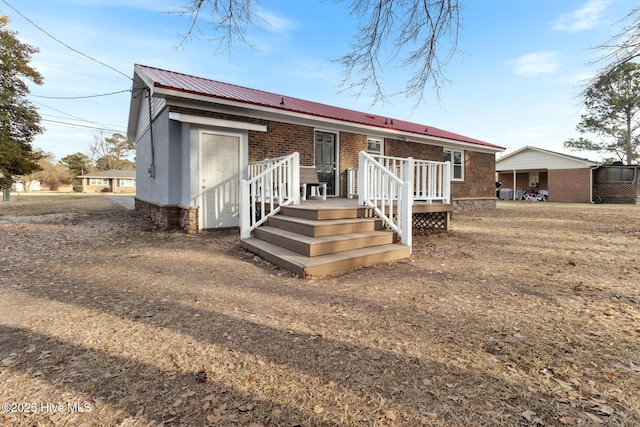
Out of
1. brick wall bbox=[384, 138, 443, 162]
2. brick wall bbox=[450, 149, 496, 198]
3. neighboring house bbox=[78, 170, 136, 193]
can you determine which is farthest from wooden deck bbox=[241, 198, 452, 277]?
neighboring house bbox=[78, 170, 136, 193]

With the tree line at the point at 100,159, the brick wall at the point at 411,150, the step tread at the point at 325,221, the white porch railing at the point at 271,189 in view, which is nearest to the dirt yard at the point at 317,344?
the step tread at the point at 325,221

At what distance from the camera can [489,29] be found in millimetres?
5066

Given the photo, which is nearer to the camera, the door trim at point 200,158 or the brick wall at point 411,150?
the door trim at point 200,158

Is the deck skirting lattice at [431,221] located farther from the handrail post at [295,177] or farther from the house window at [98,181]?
the house window at [98,181]

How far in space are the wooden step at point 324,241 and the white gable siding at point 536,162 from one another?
23609 millimetres

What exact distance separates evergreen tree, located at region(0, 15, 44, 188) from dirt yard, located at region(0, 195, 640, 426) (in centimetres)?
1584

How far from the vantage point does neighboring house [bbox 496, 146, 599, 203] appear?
21328 millimetres

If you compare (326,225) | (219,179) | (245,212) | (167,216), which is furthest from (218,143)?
(326,225)

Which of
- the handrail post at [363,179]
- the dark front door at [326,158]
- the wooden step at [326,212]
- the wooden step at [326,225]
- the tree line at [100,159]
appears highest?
the tree line at [100,159]

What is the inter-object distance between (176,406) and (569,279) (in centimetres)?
470

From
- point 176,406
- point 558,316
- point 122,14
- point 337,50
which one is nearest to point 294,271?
point 176,406

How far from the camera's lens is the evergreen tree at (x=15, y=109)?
51.1 feet

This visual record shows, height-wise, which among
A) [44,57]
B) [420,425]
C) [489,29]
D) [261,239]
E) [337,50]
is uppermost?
[44,57]

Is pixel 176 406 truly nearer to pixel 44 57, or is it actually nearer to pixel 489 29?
pixel 489 29
